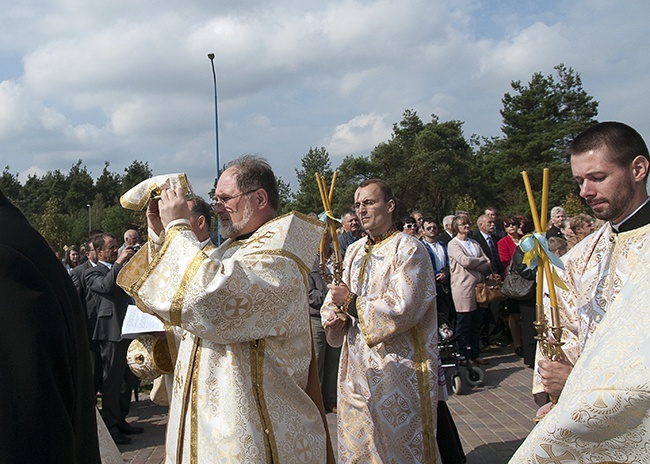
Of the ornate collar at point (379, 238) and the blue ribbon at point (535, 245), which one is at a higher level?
the ornate collar at point (379, 238)

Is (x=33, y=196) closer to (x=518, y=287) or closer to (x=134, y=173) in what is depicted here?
(x=134, y=173)

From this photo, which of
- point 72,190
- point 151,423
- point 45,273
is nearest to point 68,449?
point 45,273

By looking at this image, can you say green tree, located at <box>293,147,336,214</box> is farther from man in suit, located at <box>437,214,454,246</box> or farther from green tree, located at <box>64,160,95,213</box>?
green tree, located at <box>64,160,95,213</box>

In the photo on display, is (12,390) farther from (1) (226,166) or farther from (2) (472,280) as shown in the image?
(2) (472,280)

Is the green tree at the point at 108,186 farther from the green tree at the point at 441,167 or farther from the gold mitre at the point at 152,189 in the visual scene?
the gold mitre at the point at 152,189

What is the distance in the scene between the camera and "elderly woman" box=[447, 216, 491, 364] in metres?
9.21

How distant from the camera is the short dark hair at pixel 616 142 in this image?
250 cm

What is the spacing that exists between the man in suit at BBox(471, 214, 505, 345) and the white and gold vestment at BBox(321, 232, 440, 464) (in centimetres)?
593

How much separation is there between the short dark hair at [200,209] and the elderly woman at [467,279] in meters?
5.66

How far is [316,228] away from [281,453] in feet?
3.37

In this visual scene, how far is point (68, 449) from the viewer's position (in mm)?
1495

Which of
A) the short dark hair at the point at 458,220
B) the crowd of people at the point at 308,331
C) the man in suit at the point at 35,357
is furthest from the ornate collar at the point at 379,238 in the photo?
the short dark hair at the point at 458,220

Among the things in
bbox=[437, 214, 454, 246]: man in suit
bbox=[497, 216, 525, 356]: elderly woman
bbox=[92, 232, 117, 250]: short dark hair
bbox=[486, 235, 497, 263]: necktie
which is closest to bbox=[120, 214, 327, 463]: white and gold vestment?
bbox=[92, 232, 117, 250]: short dark hair

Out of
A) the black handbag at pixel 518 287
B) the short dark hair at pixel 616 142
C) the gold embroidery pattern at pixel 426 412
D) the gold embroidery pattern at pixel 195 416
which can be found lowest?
the gold embroidery pattern at pixel 426 412
